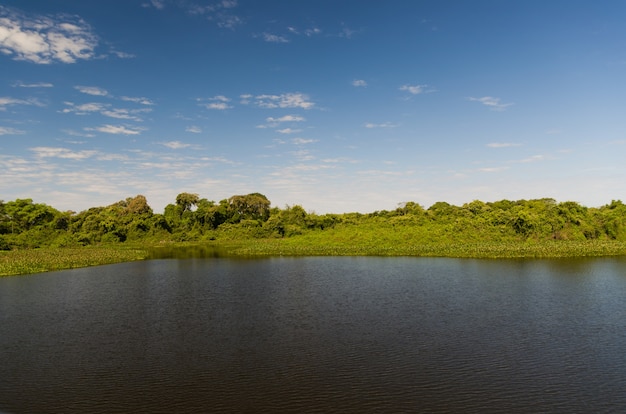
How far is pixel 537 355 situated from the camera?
57.5 ft

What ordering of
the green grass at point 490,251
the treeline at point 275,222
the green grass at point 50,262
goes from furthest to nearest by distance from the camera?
the treeline at point 275,222, the green grass at point 490,251, the green grass at point 50,262

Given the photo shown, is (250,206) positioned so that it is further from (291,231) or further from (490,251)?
(490,251)

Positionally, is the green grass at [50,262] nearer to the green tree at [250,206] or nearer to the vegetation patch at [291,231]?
the vegetation patch at [291,231]

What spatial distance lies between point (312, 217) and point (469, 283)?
257 feet

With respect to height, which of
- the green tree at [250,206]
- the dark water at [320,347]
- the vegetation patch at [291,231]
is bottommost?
the dark water at [320,347]

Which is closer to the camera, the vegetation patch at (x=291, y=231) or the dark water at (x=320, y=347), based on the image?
the dark water at (x=320, y=347)

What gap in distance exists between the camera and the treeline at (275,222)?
74000 millimetres

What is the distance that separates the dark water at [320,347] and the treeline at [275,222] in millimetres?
39601

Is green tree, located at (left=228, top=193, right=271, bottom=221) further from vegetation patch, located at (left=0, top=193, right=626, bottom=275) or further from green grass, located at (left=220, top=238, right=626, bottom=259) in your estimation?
green grass, located at (left=220, top=238, right=626, bottom=259)

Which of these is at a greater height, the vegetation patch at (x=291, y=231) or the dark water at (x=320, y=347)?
the vegetation patch at (x=291, y=231)

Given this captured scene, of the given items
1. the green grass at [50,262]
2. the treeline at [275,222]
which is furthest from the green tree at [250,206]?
the green grass at [50,262]

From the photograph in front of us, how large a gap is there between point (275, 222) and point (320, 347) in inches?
3520

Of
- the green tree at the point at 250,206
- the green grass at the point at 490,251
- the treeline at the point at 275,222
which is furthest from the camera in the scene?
the green tree at the point at 250,206

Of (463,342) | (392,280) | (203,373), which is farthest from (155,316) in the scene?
(392,280)
